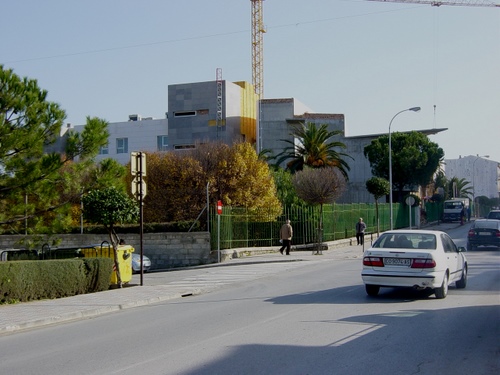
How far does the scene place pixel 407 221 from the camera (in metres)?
56.1

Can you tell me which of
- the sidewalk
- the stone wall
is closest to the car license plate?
the sidewalk

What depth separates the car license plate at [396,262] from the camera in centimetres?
1344

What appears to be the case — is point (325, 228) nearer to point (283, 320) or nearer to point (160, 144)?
A: point (283, 320)

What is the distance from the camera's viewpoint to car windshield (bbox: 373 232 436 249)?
1402 cm

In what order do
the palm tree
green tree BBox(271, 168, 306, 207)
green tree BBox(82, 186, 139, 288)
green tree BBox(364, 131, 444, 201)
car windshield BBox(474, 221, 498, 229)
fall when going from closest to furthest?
green tree BBox(82, 186, 139, 288), car windshield BBox(474, 221, 498, 229), green tree BBox(271, 168, 306, 207), the palm tree, green tree BBox(364, 131, 444, 201)

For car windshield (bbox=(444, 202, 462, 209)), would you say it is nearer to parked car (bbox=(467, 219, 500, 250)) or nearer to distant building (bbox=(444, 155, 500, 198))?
parked car (bbox=(467, 219, 500, 250))

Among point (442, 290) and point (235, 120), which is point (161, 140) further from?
point (442, 290)

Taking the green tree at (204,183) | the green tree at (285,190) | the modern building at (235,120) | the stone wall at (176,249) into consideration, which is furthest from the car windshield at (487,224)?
the modern building at (235,120)

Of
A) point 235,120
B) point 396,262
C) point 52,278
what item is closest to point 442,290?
point 396,262

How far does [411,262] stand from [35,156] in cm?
989

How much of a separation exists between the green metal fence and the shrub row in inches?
404

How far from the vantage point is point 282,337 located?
9.58 m

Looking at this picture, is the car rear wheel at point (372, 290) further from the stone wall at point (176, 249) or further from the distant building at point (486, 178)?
the distant building at point (486, 178)

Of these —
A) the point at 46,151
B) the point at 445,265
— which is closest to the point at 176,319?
the point at 445,265
